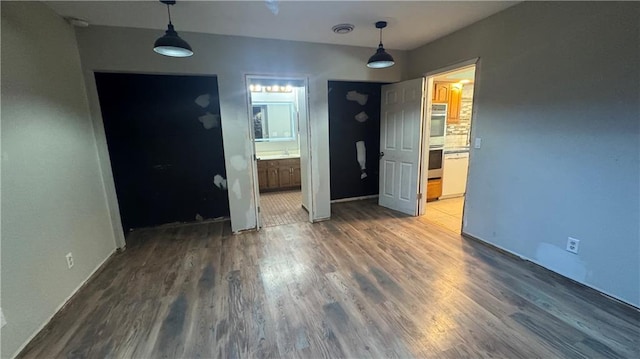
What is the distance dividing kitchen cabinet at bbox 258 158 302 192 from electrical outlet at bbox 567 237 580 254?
14.6 feet

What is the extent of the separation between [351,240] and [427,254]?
35.0 inches

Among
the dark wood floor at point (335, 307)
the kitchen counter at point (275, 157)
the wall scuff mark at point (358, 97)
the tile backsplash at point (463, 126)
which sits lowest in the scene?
the dark wood floor at point (335, 307)

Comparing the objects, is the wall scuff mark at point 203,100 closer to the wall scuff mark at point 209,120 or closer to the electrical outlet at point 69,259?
the wall scuff mark at point 209,120

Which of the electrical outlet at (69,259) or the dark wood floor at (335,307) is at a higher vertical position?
the electrical outlet at (69,259)

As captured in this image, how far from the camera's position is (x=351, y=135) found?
4.85 m

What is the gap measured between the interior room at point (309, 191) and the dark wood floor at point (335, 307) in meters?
0.02

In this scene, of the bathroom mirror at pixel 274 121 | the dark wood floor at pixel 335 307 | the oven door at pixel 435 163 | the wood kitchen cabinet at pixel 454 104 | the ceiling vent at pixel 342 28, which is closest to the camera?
the dark wood floor at pixel 335 307

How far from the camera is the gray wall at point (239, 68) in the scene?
2768 millimetres

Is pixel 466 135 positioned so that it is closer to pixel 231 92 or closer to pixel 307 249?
pixel 307 249

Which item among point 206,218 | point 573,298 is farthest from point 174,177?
point 573,298

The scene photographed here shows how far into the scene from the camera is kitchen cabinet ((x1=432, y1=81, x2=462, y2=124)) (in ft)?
15.7

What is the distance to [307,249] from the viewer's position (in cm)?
306

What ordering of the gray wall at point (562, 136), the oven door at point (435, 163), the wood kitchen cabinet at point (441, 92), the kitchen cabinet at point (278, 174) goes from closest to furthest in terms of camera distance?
the gray wall at point (562, 136), the oven door at point (435, 163), the wood kitchen cabinet at point (441, 92), the kitchen cabinet at point (278, 174)

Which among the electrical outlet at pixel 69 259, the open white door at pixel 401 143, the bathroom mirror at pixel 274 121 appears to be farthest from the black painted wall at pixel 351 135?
the electrical outlet at pixel 69 259
